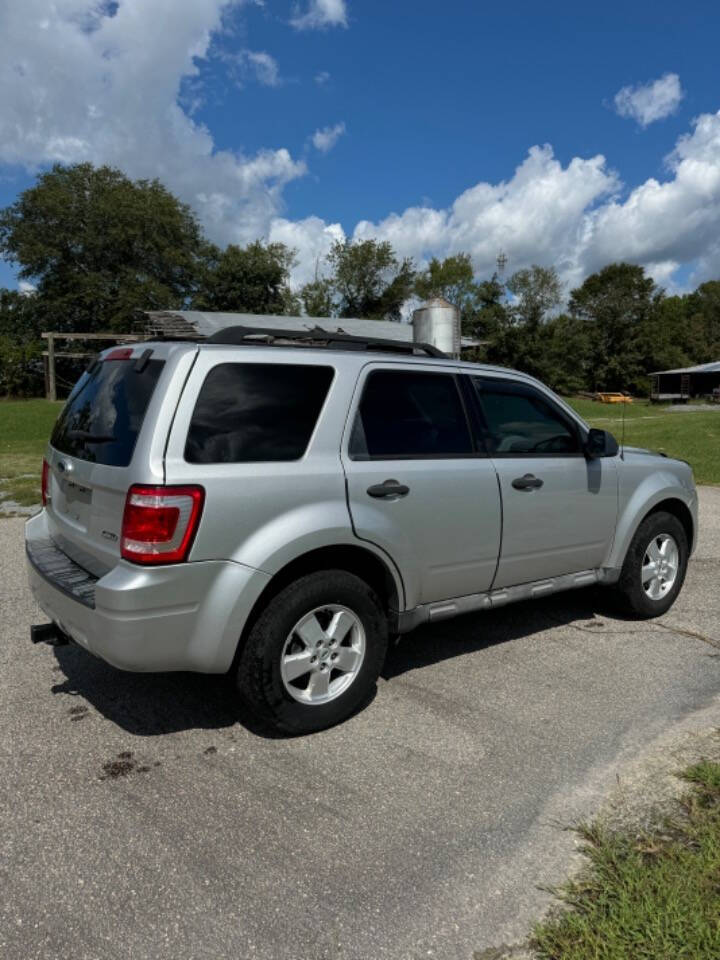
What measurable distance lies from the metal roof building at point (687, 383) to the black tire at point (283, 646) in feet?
191

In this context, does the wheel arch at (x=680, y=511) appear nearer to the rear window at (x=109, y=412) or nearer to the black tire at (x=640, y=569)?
the black tire at (x=640, y=569)

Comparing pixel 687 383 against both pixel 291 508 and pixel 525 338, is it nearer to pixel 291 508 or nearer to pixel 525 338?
pixel 525 338

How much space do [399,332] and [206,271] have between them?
2160 centimetres

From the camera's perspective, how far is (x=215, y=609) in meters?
3.03

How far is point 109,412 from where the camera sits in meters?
3.39

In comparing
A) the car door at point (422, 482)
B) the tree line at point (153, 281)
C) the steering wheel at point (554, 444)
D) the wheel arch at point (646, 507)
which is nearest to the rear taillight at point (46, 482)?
the car door at point (422, 482)

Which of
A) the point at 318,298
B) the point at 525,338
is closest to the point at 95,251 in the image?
the point at 318,298

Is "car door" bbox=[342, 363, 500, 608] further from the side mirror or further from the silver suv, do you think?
the side mirror

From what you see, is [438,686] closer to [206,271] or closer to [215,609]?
[215,609]

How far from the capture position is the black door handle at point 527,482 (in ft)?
13.6

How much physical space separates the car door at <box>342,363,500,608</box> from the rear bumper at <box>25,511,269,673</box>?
698 mm

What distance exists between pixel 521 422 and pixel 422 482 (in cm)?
107

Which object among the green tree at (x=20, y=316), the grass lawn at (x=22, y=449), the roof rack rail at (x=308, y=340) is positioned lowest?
the grass lawn at (x=22, y=449)

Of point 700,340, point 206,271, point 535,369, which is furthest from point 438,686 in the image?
point 700,340
